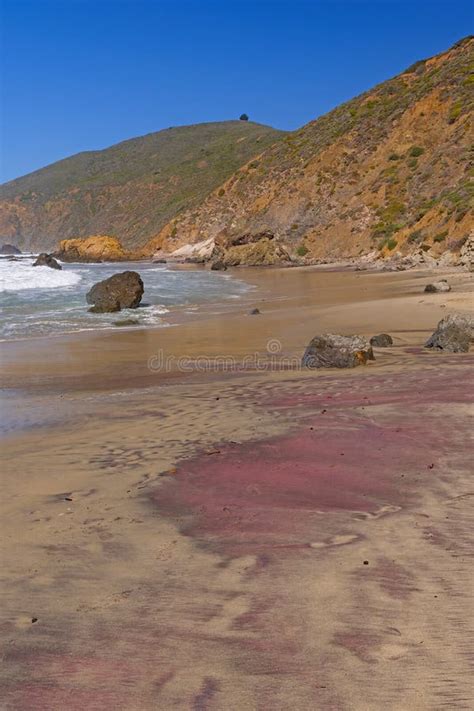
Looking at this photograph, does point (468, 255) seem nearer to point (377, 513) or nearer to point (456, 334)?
point (456, 334)

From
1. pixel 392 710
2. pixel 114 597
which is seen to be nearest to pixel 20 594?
pixel 114 597

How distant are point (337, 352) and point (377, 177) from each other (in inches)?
1937

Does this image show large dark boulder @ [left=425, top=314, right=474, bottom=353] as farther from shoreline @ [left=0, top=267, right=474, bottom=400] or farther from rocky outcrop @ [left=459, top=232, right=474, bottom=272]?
rocky outcrop @ [left=459, top=232, right=474, bottom=272]

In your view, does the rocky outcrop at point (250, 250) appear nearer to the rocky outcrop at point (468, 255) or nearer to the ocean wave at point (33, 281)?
the ocean wave at point (33, 281)

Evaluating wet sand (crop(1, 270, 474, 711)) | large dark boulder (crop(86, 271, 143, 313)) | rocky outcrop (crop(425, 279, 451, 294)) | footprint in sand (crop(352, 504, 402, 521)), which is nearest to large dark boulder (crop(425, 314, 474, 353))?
wet sand (crop(1, 270, 474, 711))

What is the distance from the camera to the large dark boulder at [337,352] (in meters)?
9.52

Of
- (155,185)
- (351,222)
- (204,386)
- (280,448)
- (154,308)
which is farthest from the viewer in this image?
(155,185)

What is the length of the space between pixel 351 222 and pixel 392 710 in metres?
50.7

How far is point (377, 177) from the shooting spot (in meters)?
56.1

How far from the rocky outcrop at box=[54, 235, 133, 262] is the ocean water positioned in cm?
4061

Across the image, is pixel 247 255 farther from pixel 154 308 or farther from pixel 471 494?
pixel 471 494

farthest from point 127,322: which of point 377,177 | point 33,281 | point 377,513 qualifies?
point 377,177

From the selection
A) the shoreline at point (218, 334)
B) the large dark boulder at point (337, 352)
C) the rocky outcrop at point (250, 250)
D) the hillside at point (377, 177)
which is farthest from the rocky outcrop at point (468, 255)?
the rocky outcrop at point (250, 250)

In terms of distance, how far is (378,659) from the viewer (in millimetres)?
2865
